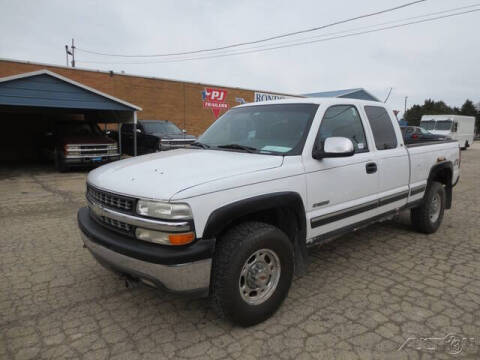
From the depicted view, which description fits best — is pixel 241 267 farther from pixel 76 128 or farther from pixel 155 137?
pixel 76 128

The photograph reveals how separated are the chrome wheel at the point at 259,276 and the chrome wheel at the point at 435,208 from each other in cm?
337

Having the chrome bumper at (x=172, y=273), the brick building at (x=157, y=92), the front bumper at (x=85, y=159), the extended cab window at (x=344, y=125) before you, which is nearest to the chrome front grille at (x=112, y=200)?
the chrome bumper at (x=172, y=273)

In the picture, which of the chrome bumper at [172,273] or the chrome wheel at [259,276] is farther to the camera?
the chrome wheel at [259,276]


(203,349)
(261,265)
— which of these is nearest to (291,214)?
(261,265)

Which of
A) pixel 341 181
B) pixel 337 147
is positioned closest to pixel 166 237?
pixel 337 147

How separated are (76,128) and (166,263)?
1191cm

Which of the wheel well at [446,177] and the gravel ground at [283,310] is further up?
the wheel well at [446,177]

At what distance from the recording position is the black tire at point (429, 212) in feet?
16.3

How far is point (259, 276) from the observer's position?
2.75 meters

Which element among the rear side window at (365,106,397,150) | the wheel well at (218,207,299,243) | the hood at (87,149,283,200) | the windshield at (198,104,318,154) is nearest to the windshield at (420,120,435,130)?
the rear side window at (365,106,397,150)

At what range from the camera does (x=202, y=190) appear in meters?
2.34

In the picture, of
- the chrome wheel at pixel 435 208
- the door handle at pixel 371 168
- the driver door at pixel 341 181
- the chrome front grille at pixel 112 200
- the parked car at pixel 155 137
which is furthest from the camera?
the parked car at pixel 155 137

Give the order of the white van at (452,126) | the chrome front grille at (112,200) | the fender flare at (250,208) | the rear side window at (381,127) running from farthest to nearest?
the white van at (452,126) < the rear side window at (381,127) < the chrome front grille at (112,200) < the fender flare at (250,208)

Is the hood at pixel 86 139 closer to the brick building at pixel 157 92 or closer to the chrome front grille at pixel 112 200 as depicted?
the brick building at pixel 157 92
